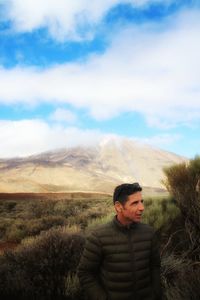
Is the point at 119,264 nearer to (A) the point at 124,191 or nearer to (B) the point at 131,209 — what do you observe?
(B) the point at 131,209

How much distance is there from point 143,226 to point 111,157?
630 feet

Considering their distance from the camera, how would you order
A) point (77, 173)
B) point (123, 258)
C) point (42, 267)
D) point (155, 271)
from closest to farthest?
point (123, 258) < point (155, 271) < point (42, 267) < point (77, 173)

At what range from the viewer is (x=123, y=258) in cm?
367

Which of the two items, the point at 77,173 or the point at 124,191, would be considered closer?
the point at 124,191

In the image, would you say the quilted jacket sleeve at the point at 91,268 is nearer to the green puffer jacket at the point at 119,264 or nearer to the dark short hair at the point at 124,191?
the green puffer jacket at the point at 119,264

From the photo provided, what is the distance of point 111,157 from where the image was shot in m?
196

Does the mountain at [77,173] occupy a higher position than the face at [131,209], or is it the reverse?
the mountain at [77,173]

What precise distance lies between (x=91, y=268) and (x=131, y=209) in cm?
61

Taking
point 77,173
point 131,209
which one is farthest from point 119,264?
point 77,173

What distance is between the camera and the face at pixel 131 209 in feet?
12.1

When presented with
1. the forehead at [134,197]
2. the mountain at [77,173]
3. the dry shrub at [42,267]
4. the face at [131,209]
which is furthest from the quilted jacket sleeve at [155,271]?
the mountain at [77,173]

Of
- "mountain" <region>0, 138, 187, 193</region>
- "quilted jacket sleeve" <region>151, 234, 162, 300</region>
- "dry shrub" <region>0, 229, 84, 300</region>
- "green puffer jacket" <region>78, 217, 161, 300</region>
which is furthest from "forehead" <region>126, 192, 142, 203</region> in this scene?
"mountain" <region>0, 138, 187, 193</region>

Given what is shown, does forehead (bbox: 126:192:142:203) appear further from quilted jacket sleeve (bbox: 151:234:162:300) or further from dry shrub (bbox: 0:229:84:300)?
dry shrub (bbox: 0:229:84:300)

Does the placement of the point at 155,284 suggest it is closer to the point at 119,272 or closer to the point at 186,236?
the point at 119,272
